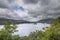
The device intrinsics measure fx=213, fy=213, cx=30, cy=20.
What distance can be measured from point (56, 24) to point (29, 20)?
55 centimetres

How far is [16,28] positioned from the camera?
4250 mm

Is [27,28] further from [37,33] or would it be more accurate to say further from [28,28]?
[37,33]

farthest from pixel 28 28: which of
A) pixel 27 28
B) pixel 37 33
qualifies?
pixel 37 33

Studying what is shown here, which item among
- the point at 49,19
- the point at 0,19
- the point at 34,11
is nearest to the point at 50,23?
the point at 49,19

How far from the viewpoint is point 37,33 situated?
4160 millimetres

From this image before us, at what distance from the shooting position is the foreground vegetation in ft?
13.1

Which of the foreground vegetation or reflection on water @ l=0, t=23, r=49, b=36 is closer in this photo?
the foreground vegetation

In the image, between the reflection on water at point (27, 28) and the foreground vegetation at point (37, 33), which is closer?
the foreground vegetation at point (37, 33)

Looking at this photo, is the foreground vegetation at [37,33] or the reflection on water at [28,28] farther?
the reflection on water at [28,28]

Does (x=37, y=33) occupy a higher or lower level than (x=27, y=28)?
lower

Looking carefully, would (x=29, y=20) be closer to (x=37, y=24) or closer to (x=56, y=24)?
(x=37, y=24)

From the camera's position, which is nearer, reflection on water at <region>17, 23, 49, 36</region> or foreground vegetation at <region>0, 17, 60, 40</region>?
foreground vegetation at <region>0, 17, 60, 40</region>

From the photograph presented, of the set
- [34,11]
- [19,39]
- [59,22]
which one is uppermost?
[34,11]

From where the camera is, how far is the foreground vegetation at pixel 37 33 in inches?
157
